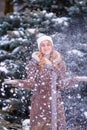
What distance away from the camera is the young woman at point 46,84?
423 centimetres

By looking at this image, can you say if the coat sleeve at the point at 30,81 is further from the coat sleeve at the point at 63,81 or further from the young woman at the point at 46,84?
the coat sleeve at the point at 63,81

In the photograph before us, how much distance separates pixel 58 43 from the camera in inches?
261

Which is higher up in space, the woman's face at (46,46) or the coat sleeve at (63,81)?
the woman's face at (46,46)

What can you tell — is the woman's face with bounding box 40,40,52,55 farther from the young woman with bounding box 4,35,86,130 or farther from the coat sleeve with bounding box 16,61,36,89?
the coat sleeve with bounding box 16,61,36,89

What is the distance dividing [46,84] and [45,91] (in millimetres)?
76

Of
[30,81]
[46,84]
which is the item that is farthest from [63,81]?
[30,81]

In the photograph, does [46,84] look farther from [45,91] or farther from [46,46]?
[46,46]

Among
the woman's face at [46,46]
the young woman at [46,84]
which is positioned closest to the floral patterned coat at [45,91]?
the young woman at [46,84]

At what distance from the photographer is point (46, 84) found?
429 cm

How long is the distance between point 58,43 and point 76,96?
1.07m

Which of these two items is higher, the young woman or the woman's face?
the woman's face

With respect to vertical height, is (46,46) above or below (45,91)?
above

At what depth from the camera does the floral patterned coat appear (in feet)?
13.9

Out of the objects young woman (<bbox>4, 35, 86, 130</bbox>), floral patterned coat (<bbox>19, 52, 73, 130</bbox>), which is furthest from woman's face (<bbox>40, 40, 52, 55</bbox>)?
floral patterned coat (<bbox>19, 52, 73, 130</bbox>)
